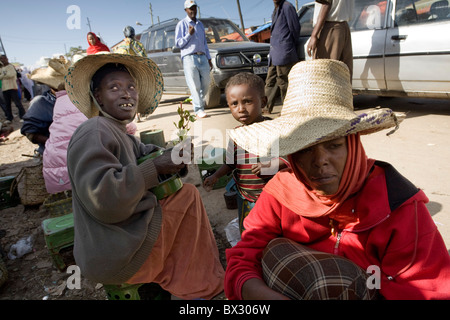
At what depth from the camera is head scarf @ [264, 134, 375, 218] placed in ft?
3.86

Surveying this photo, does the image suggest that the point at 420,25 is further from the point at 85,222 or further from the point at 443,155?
the point at 85,222

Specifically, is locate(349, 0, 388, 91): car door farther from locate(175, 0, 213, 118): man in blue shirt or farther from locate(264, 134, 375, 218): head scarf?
locate(264, 134, 375, 218): head scarf

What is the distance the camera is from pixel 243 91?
2.34 meters

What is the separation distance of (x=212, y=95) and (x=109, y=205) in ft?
19.2

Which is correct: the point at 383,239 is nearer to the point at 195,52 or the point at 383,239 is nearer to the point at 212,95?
the point at 195,52

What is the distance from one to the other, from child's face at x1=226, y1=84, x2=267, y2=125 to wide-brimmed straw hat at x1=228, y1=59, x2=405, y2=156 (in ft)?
3.43

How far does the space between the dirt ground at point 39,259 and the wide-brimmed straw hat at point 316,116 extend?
144 centimetres

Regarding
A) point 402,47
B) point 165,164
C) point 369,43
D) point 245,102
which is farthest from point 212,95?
point 165,164

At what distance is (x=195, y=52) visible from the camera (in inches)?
240

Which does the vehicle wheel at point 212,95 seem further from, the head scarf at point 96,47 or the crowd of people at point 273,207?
the crowd of people at point 273,207

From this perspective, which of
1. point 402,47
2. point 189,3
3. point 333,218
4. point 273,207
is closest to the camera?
point 333,218

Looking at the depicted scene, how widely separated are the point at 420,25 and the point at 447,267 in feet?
14.6

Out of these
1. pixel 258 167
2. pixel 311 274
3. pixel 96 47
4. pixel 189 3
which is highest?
pixel 189 3
